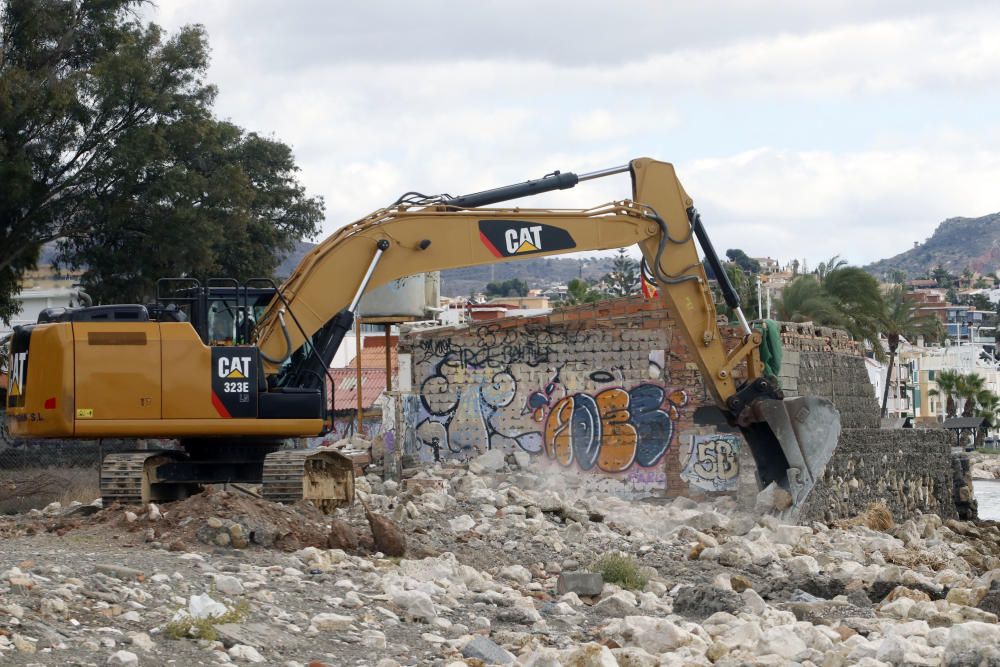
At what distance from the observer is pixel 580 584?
13750 millimetres

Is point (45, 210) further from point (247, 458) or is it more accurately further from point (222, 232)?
point (247, 458)

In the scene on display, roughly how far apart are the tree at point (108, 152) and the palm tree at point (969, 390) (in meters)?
72.9

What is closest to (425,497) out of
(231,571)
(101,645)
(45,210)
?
(231,571)

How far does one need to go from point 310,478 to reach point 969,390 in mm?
86218

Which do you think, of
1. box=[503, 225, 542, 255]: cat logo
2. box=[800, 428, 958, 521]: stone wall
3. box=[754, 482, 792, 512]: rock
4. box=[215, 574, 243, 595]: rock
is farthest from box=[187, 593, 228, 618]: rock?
box=[800, 428, 958, 521]: stone wall

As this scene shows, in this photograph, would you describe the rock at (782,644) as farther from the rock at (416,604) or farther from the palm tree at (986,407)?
the palm tree at (986,407)

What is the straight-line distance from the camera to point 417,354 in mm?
23969

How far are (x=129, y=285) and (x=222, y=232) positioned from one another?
93.3 inches

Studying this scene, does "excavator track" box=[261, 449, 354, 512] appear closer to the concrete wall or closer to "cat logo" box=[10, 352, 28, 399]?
"cat logo" box=[10, 352, 28, 399]

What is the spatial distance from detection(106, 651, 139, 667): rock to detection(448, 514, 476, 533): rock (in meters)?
8.25

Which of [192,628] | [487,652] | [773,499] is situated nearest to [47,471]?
[773,499]

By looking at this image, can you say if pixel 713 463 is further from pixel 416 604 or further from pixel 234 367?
pixel 416 604

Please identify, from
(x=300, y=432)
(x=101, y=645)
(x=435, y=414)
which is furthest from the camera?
(x=435, y=414)

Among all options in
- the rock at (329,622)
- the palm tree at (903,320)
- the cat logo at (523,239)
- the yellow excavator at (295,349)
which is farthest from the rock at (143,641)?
the palm tree at (903,320)
